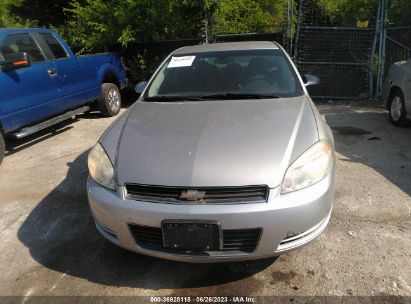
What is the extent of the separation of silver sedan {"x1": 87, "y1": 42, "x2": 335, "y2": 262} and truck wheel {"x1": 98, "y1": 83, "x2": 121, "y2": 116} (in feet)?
14.9

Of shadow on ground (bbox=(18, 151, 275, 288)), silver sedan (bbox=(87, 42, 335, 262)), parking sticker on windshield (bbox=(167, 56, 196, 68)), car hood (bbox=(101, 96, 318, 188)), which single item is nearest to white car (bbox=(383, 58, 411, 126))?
car hood (bbox=(101, 96, 318, 188))

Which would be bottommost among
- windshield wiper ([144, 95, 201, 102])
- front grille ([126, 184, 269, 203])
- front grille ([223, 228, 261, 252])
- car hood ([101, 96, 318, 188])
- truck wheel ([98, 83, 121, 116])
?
truck wheel ([98, 83, 121, 116])

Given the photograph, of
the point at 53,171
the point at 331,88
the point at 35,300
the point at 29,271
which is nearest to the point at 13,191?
the point at 53,171

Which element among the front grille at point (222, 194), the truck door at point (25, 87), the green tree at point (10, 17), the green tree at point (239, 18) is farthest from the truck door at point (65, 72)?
the green tree at point (10, 17)

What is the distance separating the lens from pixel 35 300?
2.67 m

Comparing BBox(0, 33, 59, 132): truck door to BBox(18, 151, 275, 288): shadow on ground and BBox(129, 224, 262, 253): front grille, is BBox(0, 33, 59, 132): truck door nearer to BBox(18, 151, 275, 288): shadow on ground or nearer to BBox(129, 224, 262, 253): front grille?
BBox(18, 151, 275, 288): shadow on ground

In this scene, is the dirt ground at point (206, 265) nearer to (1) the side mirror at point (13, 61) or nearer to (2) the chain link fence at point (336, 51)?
(1) the side mirror at point (13, 61)

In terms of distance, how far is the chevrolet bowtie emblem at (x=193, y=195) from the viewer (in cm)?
237

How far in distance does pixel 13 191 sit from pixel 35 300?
2216mm

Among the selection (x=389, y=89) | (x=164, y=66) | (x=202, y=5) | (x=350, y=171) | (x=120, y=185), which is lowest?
(x=350, y=171)

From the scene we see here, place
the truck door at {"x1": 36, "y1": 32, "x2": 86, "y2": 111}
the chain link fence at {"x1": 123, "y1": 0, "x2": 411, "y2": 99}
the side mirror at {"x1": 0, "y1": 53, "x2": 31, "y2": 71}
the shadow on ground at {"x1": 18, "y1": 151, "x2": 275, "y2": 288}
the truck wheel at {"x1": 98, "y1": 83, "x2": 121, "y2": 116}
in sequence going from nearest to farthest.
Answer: the shadow on ground at {"x1": 18, "y1": 151, "x2": 275, "y2": 288}
the side mirror at {"x1": 0, "y1": 53, "x2": 31, "y2": 71}
the truck door at {"x1": 36, "y1": 32, "x2": 86, "y2": 111}
the truck wheel at {"x1": 98, "y1": 83, "x2": 121, "y2": 116}
the chain link fence at {"x1": 123, "y1": 0, "x2": 411, "y2": 99}

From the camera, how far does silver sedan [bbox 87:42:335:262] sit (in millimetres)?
2346

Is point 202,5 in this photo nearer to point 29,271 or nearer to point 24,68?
point 24,68

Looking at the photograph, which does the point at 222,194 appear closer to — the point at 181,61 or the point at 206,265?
the point at 206,265
